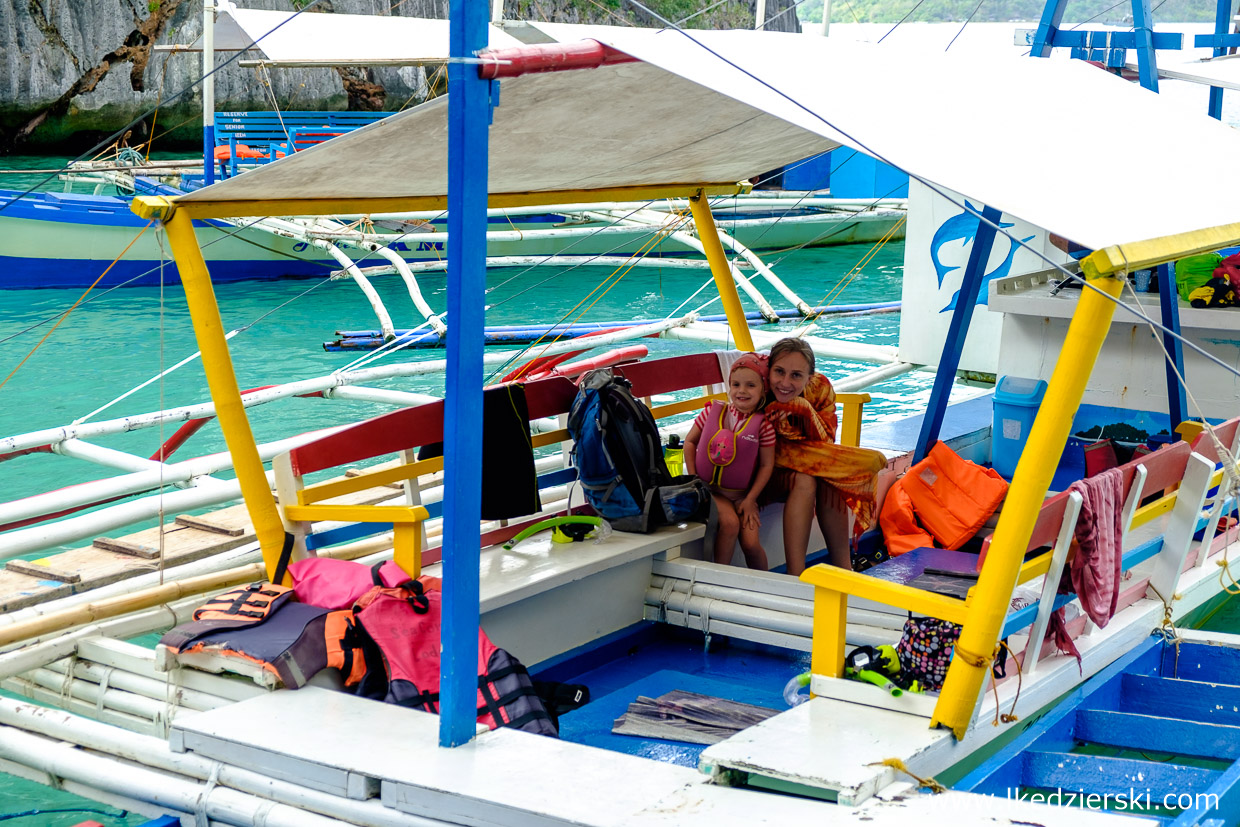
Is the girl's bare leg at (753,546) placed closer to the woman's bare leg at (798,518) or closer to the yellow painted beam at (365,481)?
the woman's bare leg at (798,518)

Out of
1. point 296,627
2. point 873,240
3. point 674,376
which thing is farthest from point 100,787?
point 873,240

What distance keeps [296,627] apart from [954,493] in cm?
353

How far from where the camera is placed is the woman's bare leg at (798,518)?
5395 mm

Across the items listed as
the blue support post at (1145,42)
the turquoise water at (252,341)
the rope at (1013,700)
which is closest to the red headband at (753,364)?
the rope at (1013,700)

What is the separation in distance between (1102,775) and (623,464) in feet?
7.40

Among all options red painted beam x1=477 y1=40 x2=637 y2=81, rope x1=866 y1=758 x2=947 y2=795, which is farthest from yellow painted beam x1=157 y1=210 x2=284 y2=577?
rope x1=866 y1=758 x2=947 y2=795

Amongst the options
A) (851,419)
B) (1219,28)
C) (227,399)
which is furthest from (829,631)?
(1219,28)

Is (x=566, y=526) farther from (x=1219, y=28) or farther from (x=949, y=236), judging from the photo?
(x=949, y=236)

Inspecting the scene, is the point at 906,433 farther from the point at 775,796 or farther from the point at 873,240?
the point at 873,240

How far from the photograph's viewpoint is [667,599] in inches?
209

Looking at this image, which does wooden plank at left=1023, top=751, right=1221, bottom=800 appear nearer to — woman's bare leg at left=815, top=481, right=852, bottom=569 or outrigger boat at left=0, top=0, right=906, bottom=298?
woman's bare leg at left=815, top=481, right=852, bottom=569

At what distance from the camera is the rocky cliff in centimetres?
3241

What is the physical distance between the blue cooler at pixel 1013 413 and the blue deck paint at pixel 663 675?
2491mm

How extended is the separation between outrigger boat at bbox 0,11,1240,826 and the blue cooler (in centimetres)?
112
